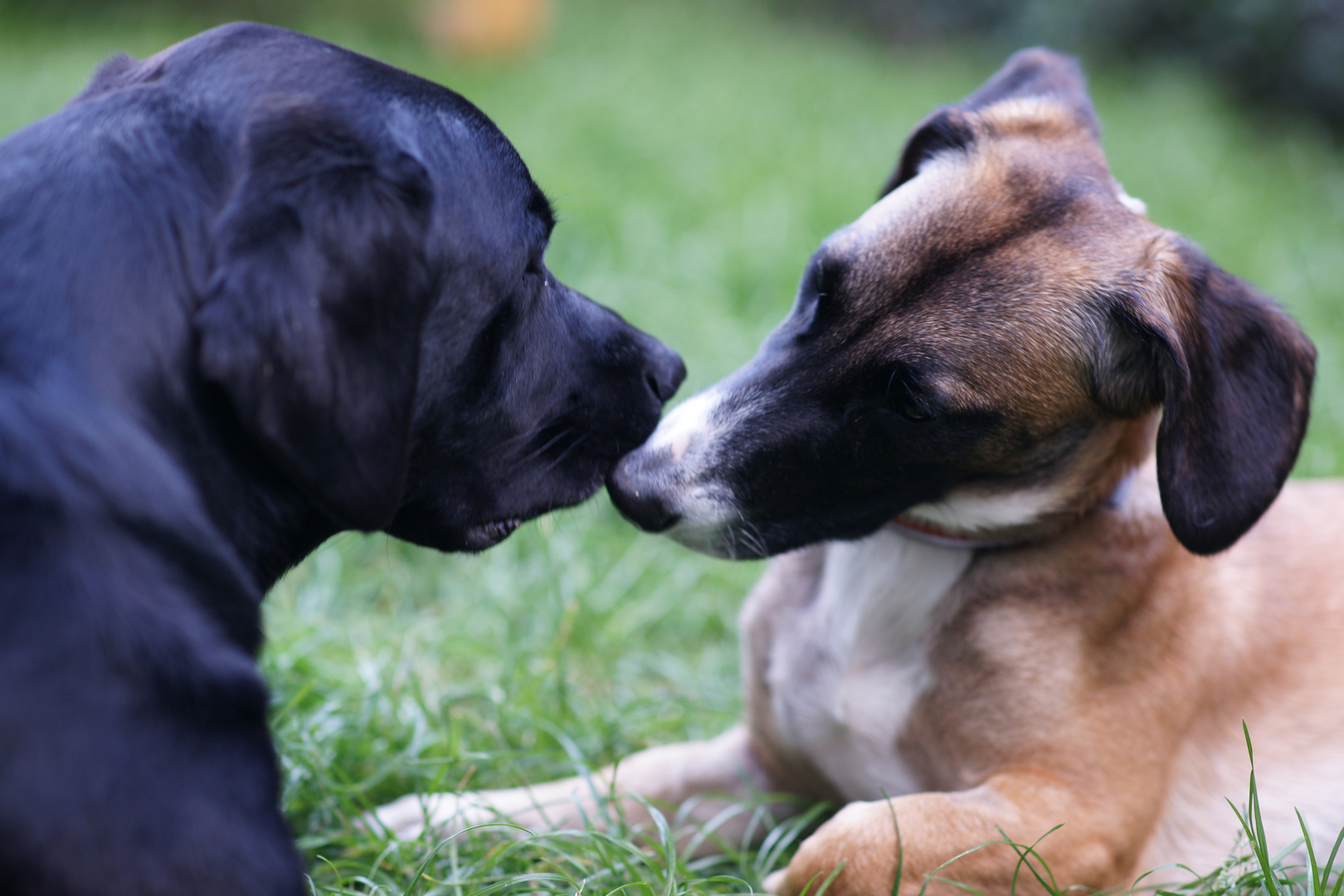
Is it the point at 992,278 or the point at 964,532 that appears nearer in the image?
the point at 992,278

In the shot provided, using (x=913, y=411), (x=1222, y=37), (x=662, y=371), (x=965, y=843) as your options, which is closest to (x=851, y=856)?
(x=965, y=843)

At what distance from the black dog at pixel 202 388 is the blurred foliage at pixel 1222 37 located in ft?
32.3

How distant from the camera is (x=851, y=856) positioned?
2436 millimetres

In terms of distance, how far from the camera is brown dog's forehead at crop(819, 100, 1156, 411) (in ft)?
8.00

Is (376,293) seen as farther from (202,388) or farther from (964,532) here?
(964,532)

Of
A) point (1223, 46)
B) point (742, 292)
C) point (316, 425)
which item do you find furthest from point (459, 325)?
point (1223, 46)

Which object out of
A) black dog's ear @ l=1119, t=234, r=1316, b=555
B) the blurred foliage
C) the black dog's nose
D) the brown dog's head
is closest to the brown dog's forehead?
the brown dog's head

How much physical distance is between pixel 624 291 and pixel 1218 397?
3508 millimetres

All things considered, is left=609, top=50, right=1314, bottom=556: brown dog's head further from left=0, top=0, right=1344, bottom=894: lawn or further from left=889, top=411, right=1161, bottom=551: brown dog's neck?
left=0, top=0, right=1344, bottom=894: lawn

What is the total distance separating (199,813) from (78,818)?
15 cm

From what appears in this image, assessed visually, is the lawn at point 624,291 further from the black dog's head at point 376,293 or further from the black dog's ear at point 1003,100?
the black dog's ear at point 1003,100

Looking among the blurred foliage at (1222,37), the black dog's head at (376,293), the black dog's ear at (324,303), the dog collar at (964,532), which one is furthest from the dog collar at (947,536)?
the blurred foliage at (1222,37)

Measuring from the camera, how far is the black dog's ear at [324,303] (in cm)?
180

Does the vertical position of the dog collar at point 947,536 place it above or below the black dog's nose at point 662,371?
below
